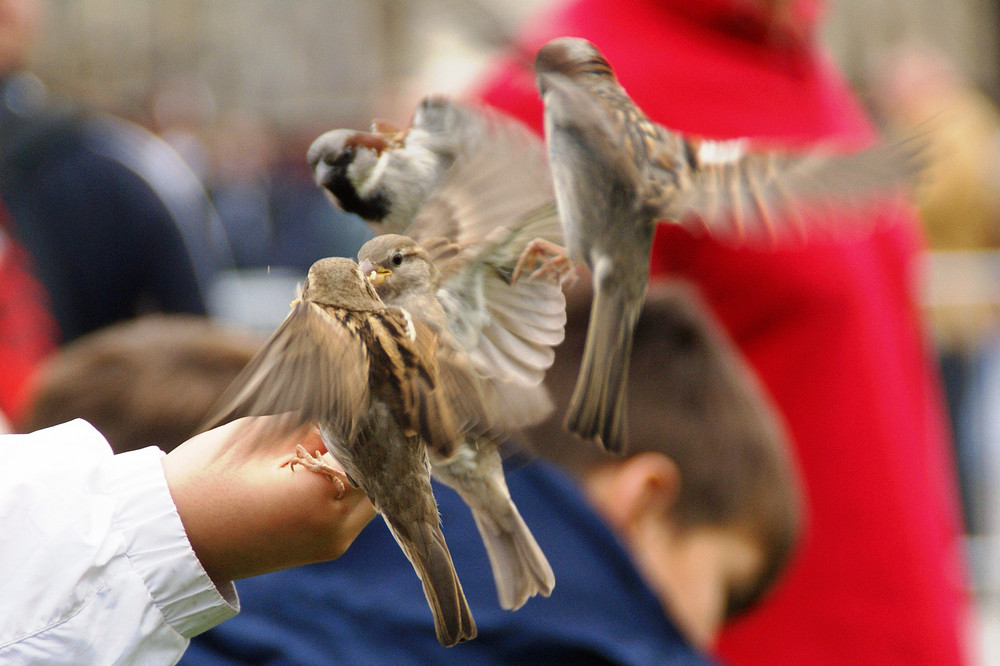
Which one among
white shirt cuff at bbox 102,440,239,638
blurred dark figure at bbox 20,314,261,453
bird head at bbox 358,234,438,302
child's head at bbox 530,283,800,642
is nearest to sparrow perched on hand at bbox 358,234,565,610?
bird head at bbox 358,234,438,302

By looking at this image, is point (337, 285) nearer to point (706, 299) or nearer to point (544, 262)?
point (544, 262)

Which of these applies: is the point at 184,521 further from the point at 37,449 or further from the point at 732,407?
the point at 732,407

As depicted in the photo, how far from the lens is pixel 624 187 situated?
1.31 feet

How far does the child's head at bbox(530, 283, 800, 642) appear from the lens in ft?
4.04

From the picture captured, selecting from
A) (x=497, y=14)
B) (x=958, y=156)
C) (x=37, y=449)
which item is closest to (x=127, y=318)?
(x=37, y=449)

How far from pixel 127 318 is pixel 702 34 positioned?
95cm

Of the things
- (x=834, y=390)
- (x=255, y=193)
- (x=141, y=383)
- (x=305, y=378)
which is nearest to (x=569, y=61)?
(x=305, y=378)

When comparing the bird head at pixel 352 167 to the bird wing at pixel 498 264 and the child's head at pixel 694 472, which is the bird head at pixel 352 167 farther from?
the child's head at pixel 694 472

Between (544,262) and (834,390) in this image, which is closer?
(544,262)

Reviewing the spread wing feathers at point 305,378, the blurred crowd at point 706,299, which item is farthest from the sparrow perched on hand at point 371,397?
the blurred crowd at point 706,299

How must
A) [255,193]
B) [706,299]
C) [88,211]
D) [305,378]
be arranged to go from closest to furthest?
[305,378]
[88,211]
[706,299]
[255,193]

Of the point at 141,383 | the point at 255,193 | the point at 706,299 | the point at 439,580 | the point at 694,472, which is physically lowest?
the point at 255,193

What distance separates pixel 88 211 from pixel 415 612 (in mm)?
549

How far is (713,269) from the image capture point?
136 cm
